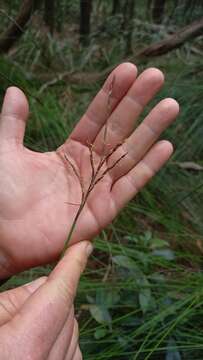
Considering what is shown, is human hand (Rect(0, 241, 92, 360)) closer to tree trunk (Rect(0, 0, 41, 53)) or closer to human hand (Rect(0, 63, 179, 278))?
human hand (Rect(0, 63, 179, 278))

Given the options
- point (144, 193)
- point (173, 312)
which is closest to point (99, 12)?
point (144, 193)

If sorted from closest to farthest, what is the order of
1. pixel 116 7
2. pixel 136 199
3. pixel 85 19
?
pixel 136 199
pixel 85 19
pixel 116 7

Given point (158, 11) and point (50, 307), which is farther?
point (158, 11)

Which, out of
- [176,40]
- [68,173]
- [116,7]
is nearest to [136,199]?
[68,173]

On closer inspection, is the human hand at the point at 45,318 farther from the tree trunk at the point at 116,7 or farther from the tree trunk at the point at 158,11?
the tree trunk at the point at 116,7

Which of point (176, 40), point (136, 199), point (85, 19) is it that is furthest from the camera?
point (85, 19)

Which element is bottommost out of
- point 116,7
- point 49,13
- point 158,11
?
point 158,11

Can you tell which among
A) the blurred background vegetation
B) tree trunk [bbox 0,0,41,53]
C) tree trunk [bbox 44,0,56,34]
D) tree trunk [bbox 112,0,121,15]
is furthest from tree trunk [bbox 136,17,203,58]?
tree trunk [bbox 112,0,121,15]

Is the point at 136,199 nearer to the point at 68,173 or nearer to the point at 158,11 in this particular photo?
the point at 68,173
